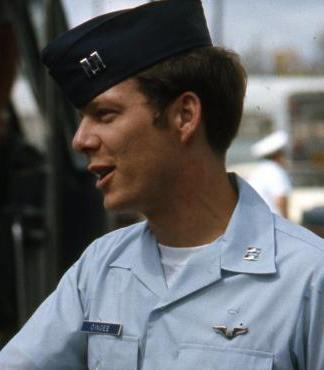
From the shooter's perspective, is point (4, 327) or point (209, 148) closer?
point (209, 148)

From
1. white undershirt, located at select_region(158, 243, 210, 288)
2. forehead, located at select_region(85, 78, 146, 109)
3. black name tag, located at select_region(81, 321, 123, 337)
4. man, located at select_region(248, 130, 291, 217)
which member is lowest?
man, located at select_region(248, 130, 291, 217)

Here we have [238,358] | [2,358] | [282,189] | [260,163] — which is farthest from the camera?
[260,163]

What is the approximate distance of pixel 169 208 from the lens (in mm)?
2045

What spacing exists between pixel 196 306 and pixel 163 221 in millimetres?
188

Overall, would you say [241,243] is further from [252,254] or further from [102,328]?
[102,328]

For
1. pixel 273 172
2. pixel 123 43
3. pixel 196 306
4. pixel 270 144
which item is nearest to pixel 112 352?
pixel 196 306

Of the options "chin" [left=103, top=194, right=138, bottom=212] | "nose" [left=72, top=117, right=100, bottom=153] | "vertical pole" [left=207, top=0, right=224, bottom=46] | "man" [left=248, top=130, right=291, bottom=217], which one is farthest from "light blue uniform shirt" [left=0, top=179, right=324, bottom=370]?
"man" [left=248, top=130, right=291, bottom=217]

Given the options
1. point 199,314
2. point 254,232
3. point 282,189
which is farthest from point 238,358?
point 282,189

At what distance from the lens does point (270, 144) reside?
5.64m

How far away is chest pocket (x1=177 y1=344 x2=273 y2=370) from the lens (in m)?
1.85

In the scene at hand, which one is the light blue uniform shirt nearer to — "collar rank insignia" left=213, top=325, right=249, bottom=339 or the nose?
"collar rank insignia" left=213, top=325, right=249, bottom=339

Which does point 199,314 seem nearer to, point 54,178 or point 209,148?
point 209,148

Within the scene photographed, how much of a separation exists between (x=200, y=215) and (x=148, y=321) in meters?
0.22

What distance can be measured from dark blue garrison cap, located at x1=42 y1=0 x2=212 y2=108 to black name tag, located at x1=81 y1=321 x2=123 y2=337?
41cm
